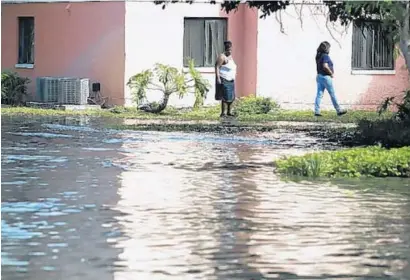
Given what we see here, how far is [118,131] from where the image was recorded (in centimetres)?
2198

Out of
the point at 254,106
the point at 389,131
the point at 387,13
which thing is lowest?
the point at 389,131

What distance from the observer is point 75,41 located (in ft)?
100

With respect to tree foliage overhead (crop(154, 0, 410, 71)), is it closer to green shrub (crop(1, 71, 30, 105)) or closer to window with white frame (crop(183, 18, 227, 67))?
window with white frame (crop(183, 18, 227, 67))

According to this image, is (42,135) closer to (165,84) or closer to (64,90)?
(165,84)

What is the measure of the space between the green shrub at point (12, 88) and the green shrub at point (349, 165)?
635 inches

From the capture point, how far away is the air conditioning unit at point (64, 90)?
2944 centimetres

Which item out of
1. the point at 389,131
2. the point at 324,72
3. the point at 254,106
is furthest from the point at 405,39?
the point at 254,106

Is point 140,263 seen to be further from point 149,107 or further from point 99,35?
point 99,35

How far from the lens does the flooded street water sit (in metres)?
8.95

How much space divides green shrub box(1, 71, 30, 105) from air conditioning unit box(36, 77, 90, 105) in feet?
1.72

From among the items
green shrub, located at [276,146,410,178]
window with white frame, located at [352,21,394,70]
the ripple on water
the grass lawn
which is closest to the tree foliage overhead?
green shrub, located at [276,146,410,178]

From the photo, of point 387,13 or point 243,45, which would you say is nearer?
point 387,13

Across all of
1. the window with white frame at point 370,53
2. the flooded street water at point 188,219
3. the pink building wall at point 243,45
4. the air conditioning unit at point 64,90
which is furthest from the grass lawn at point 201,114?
the flooded street water at point 188,219

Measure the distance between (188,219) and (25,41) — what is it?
21984 millimetres
